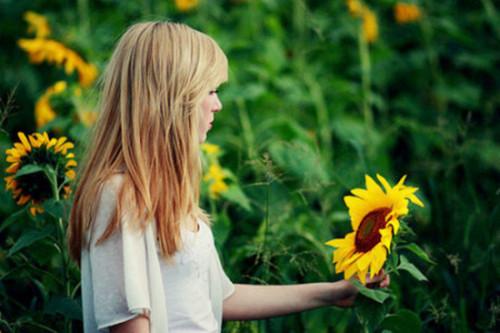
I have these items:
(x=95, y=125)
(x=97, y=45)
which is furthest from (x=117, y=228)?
(x=97, y=45)

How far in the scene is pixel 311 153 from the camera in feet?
7.91

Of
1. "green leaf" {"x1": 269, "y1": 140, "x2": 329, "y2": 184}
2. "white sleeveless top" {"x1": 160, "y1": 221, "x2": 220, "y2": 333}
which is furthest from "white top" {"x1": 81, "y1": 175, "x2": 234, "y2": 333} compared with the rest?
"green leaf" {"x1": 269, "y1": 140, "x2": 329, "y2": 184}

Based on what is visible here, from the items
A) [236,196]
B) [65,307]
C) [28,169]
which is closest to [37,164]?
[28,169]

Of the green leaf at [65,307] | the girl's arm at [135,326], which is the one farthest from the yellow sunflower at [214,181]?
the girl's arm at [135,326]

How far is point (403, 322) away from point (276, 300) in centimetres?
28

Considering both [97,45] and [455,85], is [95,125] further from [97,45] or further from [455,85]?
[455,85]

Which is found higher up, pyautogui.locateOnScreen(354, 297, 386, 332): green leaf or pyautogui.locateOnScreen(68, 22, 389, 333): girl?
pyautogui.locateOnScreen(68, 22, 389, 333): girl

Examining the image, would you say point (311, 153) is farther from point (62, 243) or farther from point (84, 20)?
point (84, 20)

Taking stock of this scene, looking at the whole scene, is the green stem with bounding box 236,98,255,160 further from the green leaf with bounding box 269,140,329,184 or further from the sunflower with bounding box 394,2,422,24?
the sunflower with bounding box 394,2,422,24

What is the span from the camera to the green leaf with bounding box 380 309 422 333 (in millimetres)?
1705

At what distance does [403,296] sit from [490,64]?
1988 mm

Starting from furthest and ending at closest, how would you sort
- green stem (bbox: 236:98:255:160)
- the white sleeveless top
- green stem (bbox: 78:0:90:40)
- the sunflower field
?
green stem (bbox: 78:0:90:40), green stem (bbox: 236:98:255:160), the sunflower field, the white sleeveless top

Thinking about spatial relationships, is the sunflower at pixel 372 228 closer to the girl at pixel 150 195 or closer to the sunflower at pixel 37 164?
the girl at pixel 150 195

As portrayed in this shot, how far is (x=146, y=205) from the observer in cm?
Result: 150
